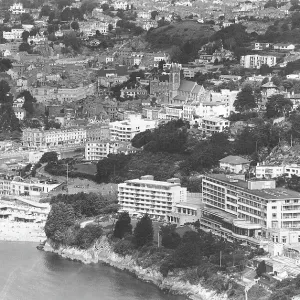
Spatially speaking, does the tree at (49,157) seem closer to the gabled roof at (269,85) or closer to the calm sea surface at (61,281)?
the gabled roof at (269,85)

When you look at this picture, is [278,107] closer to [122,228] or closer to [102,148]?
[102,148]

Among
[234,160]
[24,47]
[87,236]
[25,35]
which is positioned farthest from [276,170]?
[25,35]

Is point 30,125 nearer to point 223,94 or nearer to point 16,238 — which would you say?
point 223,94

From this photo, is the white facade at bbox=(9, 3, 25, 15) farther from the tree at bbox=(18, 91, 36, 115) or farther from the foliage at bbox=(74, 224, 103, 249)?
the foliage at bbox=(74, 224, 103, 249)

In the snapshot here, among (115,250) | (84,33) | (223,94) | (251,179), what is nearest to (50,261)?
(115,250)

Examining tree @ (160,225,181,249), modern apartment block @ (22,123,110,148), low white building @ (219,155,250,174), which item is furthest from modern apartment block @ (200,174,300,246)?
modern apartment block @ (22,123,110,148)

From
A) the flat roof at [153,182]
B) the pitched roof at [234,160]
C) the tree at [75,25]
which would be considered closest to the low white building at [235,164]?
the pitched roof at [234,160]

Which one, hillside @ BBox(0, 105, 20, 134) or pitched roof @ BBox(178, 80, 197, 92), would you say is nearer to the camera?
pitched roof @ BBox(178, 80, 197, 92)
